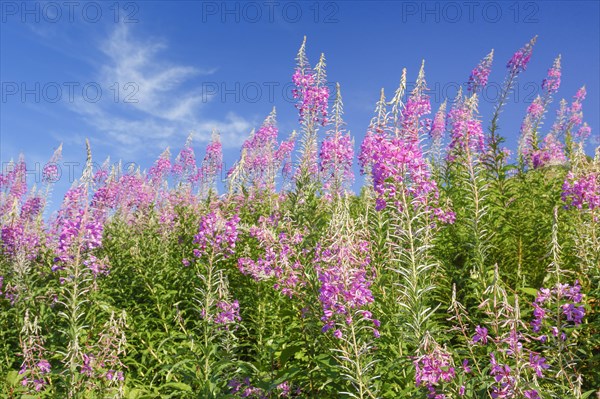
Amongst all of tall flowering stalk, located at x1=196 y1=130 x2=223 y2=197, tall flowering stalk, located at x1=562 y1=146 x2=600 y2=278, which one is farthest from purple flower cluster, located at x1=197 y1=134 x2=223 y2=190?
tall flowering stalk, located at x1=562 y1=146 x2=600 y2=278

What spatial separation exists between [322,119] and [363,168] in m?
1.11

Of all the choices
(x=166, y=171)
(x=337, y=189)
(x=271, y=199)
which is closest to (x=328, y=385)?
(x=337, y=189)

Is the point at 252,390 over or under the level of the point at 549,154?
under

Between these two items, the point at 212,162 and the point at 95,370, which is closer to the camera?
the point at 95,370

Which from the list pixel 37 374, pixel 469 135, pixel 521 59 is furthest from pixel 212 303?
pixel 521 59

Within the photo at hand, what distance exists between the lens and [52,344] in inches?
240

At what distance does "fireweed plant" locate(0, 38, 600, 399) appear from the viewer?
3.39 meters

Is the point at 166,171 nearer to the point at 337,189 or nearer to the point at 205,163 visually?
the point at 205,163

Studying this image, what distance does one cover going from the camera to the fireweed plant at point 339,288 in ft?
11.1

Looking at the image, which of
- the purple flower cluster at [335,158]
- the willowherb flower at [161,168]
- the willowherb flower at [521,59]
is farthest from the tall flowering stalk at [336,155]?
the willowherb flower at [161,168]

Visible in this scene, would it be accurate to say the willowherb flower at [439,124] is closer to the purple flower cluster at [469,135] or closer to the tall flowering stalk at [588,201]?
the purple flower cluster at [469,135]

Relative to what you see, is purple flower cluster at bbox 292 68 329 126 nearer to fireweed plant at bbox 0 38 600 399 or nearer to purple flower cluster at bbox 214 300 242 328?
fireweed plant at bbox 0 38 600 399

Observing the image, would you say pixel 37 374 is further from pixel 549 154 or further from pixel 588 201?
pixel 549 154

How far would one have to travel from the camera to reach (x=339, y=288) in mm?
3283
